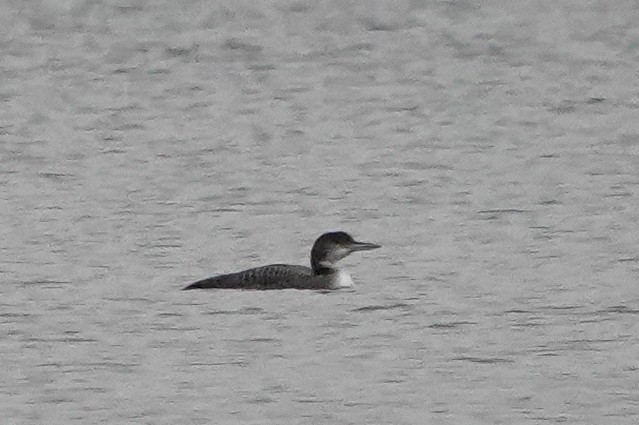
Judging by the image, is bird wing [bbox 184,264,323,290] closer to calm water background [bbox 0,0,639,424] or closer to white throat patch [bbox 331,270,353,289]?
calm water background [bbox 0,0,639,424]

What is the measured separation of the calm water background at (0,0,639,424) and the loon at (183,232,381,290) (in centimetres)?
8

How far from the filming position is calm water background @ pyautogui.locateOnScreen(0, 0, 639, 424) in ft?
40.3

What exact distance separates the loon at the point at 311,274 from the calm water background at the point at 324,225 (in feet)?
0.27

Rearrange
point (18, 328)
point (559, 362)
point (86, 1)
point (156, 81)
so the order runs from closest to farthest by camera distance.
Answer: point (559, 362)
point (18, 328)
point (156, 81)
point (86, 1)

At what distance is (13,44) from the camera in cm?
3052

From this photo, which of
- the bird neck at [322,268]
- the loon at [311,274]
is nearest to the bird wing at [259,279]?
the loon at [311,274]

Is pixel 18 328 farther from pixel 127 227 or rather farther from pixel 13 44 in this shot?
pixel 13 44

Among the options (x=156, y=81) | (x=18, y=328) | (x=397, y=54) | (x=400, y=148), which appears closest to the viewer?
(x=18, y=328)

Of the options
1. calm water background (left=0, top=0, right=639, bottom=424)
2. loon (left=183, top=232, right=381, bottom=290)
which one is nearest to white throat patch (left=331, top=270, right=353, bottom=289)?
loon (left=183, top=232, right=381, bottom=290)

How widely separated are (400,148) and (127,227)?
4.48 metres

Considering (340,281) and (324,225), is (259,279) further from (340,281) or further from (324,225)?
(324,225)

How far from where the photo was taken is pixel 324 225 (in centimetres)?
1711

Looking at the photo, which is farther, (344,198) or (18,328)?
(344,198)

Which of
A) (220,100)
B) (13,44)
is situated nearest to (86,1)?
(13,44)
